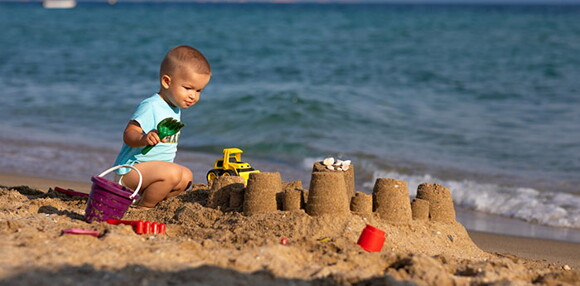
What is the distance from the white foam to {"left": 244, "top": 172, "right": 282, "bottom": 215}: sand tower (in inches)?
115

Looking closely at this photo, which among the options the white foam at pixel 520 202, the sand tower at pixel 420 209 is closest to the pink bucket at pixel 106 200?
the sand tower at pixel 420 209

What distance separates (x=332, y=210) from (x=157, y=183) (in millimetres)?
1357

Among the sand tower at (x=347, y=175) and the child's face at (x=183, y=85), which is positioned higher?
the child's face at (x=183, y=85)

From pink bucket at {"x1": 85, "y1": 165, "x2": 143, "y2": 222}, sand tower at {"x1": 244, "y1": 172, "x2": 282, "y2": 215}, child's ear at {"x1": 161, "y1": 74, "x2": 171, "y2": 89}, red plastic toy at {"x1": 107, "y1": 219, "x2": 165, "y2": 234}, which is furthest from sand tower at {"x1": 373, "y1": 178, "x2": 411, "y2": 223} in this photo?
child's ear at {"x1": 161, "y1": 74, "x2": 171, "y2": 89}

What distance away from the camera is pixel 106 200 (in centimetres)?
398

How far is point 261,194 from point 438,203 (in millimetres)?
1276

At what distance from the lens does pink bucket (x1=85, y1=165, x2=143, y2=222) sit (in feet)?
13.0

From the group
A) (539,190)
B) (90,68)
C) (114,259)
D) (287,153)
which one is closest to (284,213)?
(114,259)

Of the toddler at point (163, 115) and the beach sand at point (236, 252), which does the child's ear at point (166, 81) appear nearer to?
the toddler at point (163, 115)

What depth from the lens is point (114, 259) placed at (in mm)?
3188

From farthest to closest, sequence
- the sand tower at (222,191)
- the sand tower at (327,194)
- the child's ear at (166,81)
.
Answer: the child's ear at (166,81), the sand tower at (222,191), the sand tower at (327,194)

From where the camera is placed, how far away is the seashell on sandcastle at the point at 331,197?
13.4 feet

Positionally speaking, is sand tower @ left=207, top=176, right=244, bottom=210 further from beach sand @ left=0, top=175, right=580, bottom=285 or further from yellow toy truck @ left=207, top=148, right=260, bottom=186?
yellow toy truck @ left=207, top=148, right=260, bottom=186

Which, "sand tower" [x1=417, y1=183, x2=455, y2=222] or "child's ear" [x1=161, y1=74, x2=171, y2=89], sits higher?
"child's ear" [x1=161, y1=74, x2=171, y2=89]
